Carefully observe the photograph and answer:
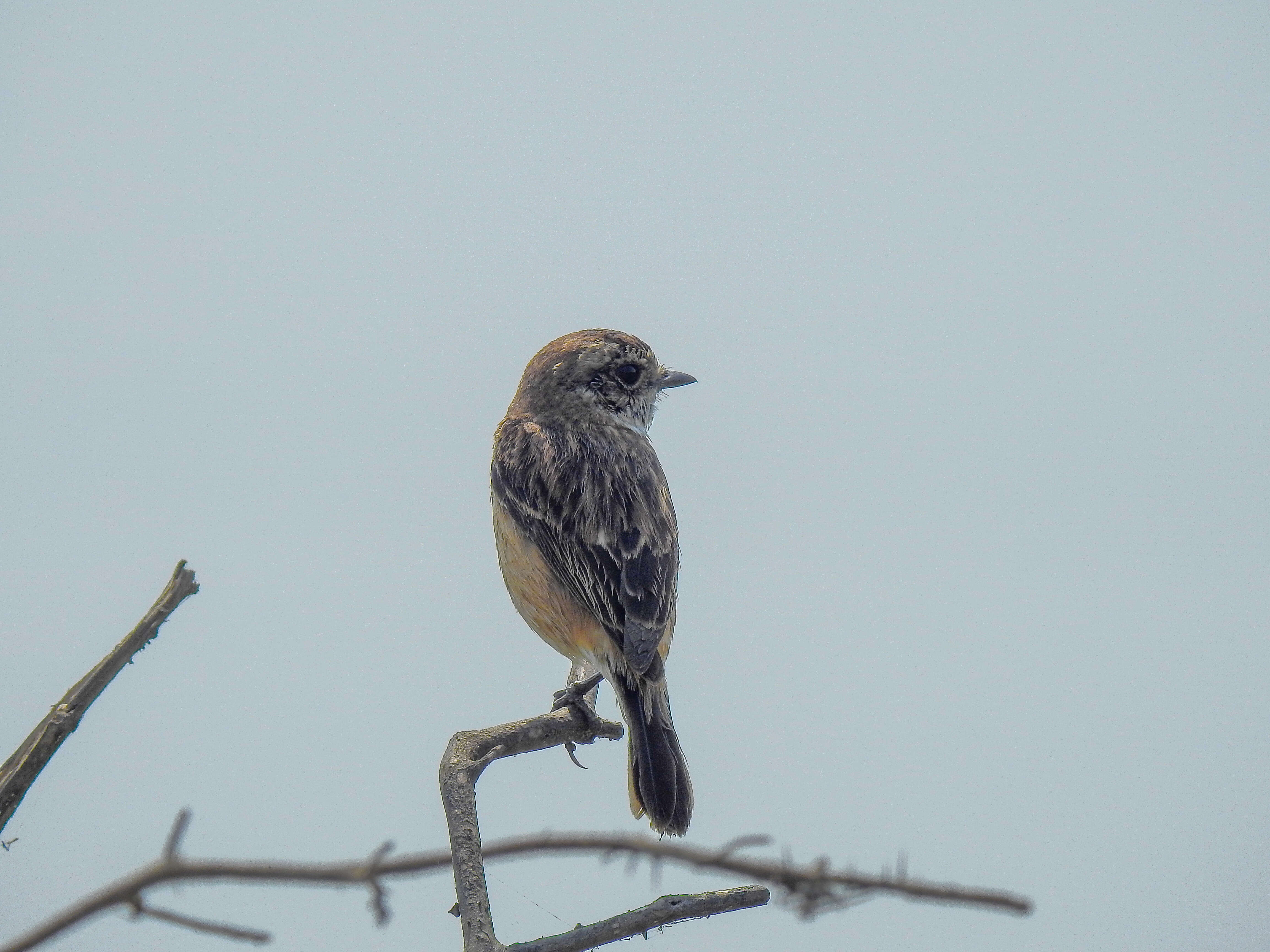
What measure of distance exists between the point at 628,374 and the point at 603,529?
1363 mm

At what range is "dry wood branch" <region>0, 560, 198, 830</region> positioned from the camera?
2.47m

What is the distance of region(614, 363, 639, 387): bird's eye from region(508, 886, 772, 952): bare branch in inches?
177

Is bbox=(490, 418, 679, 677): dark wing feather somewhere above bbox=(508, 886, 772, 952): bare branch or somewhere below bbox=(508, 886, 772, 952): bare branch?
above

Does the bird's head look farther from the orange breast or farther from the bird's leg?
the bird's leg

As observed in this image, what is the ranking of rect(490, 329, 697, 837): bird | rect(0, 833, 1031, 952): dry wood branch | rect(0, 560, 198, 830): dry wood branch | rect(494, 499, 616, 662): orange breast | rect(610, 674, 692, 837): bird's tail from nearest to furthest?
rect(0, 833, 1031, 952): dry wood branch < rect(0, 560, 198, 830): dry wood branch < rect(610, 674, 692, 837): bird's tail < rect(490, 329, 697, 837): bird < rect(494, 499, 616, 662): orange breast

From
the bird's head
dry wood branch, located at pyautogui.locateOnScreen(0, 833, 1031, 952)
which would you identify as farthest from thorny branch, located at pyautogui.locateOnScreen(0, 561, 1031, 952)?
the bird's head

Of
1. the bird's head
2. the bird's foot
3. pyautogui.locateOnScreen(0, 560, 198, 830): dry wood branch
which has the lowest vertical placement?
pyautogui.locateOnScreen(0, 560, 198, 830): dry wood branch

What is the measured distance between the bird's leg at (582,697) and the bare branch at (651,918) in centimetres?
209

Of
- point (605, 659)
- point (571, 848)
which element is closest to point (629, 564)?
point (605, 659)

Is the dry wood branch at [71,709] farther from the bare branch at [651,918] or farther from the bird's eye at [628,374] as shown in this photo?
the bird's eye at [628,374]

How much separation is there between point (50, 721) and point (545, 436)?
14.5 feet

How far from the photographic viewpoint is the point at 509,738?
14.0 ft

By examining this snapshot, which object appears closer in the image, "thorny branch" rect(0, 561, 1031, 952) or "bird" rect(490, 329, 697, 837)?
"thorny branch" rect(0, 561, 1031, 952)

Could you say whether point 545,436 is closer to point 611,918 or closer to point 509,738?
point 509,738
